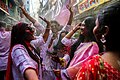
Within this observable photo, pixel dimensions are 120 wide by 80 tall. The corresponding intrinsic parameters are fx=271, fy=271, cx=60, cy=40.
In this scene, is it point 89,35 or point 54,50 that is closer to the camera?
point 89,35

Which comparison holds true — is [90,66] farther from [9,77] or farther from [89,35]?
[89,35]

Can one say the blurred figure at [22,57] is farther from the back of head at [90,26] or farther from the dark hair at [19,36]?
the back of head at [90,26]

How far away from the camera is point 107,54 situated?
1.44 metres

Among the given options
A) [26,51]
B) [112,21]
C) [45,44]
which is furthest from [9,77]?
[45,44]

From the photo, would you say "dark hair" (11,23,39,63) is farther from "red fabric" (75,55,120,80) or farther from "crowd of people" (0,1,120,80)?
"red fabric" (75,55,120,80)

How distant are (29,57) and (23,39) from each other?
255 millimetres

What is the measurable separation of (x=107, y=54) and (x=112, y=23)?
0.17 metres

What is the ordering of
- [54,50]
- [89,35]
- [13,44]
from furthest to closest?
[54,50]
[89,35]
[13,44]

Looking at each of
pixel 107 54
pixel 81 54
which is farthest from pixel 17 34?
pixel 107 54

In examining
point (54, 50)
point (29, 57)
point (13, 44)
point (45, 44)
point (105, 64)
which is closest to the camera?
point (105, 64)

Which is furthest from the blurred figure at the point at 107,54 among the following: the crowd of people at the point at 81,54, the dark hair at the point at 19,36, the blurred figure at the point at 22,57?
the dark hair at the point at 19,36

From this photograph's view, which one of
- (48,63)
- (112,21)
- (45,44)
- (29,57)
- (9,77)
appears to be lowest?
(48,63)

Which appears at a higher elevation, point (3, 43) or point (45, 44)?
point (45, 44)

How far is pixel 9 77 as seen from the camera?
7.34ft
